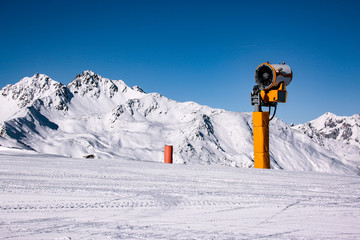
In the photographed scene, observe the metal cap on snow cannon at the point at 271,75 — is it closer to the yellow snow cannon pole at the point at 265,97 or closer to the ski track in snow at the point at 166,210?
the yellow snow cannon pole at the point at 265,97

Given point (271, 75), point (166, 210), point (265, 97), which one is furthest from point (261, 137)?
point (166, 210)

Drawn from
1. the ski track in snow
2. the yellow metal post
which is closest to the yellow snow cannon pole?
the yellow metal post

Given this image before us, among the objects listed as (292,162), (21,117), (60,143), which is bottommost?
(292,162)

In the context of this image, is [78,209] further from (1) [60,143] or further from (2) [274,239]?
(1) [60,143]

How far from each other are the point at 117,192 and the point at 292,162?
174037 mm

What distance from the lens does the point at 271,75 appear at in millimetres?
21719

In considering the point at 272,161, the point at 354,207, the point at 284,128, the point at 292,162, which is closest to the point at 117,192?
the point at 354,207

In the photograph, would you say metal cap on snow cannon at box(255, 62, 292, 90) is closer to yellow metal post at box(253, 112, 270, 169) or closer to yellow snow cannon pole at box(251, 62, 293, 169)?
yellow snow cannon pole at box(251, 62, 293, 169)

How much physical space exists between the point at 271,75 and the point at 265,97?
1.59m

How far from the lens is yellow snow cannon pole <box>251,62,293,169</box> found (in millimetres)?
21594

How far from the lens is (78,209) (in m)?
6.51

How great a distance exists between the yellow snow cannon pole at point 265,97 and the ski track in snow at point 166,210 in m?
11.2

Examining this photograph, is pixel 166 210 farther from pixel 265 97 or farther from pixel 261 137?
pixel 265 97

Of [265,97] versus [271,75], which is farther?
[265,97]
